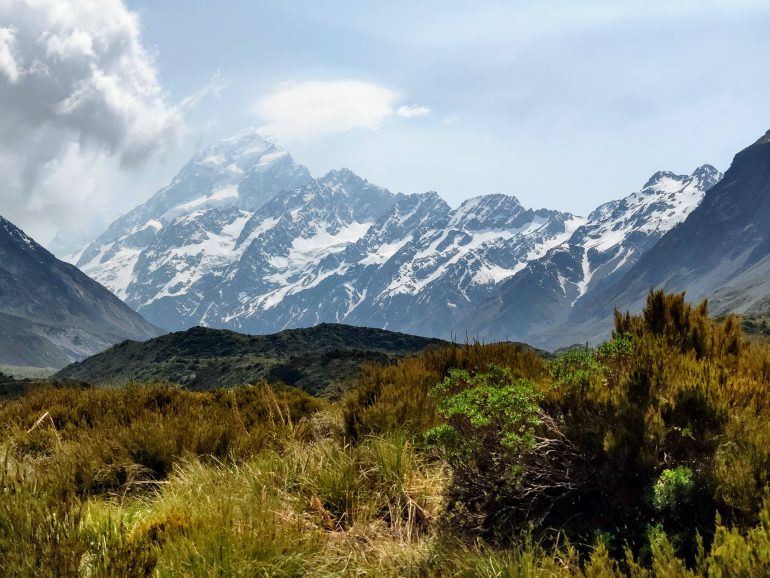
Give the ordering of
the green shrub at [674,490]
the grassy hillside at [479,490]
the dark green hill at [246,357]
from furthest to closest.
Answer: the dark green hill at [246,357] → the green shrub at [674,490] → the grassy hillside at [479,490]

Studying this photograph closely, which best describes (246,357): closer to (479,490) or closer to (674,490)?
(479,490)

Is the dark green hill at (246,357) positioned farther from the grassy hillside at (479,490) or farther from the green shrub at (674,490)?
the green shrub at (674,490)

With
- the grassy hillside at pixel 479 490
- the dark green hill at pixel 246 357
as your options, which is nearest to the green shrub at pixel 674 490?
the grassy hillside at pixel 479 490

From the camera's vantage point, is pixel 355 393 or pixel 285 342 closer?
pixel 355 393

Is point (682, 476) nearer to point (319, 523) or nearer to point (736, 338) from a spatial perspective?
point (319, 523)

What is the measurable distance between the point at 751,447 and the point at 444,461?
121 inches

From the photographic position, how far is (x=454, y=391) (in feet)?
28.0

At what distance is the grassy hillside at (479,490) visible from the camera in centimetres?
426

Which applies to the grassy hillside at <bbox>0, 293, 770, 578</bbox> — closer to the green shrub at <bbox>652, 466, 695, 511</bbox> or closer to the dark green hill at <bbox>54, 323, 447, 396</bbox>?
the green shrub at <bbox>652, 466, 695, 511</bbox>

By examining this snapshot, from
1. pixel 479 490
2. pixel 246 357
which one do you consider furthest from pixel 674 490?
pixel 246 357

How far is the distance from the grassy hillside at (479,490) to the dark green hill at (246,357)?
194 ft

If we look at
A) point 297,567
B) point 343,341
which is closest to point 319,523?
point 297,567

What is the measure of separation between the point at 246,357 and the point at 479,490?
102 m

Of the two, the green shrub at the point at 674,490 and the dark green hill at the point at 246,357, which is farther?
the dark green hill at the point at 246,357
